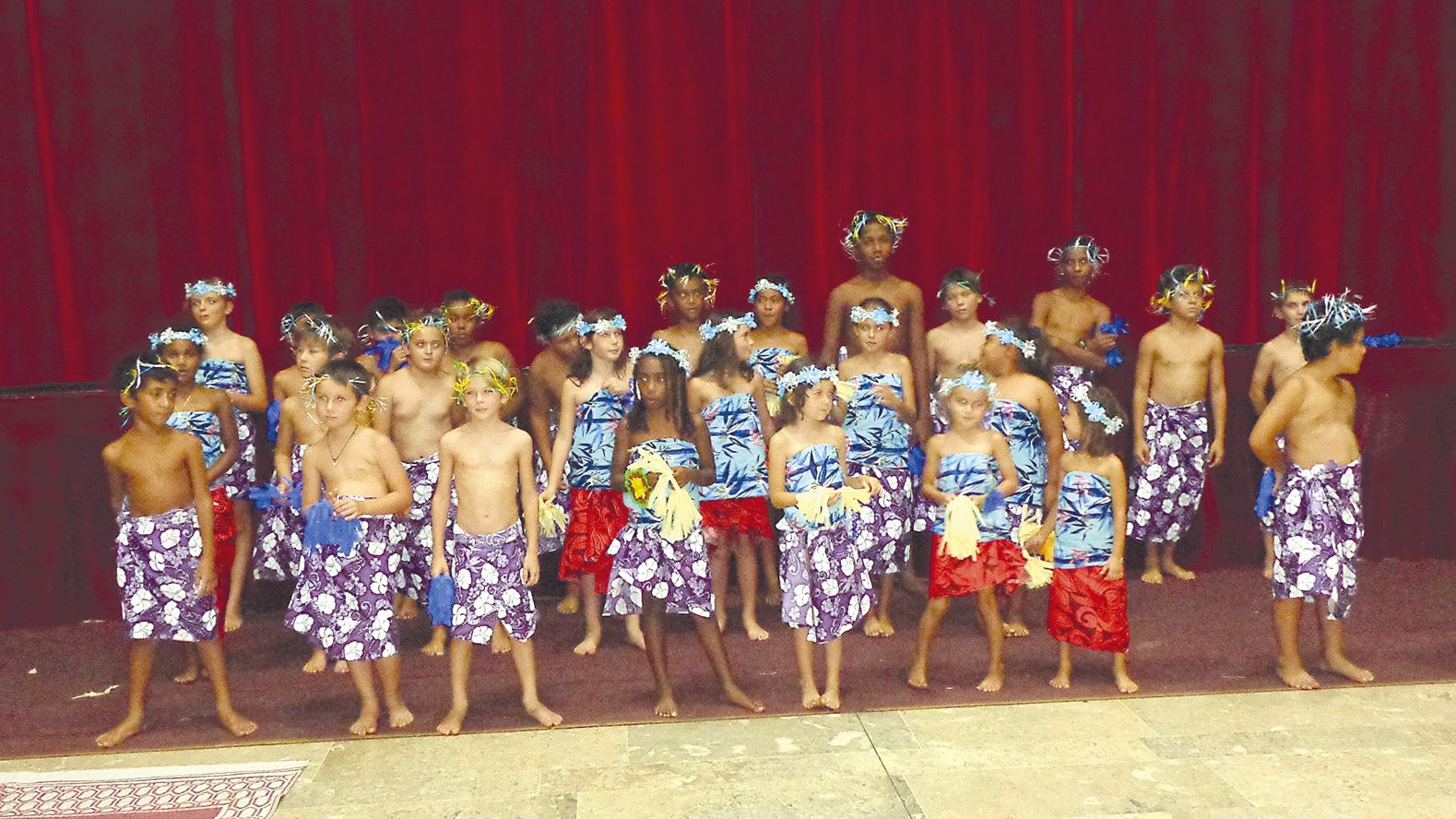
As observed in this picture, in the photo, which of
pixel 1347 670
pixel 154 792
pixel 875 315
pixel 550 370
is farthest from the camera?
pixel 550 370

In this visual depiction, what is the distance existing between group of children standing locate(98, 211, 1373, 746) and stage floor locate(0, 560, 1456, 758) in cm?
11

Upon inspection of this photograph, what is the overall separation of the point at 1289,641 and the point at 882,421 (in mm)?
1714

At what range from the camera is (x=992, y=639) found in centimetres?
518

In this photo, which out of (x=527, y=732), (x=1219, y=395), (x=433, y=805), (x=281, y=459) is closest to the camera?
(x=433, y=805)

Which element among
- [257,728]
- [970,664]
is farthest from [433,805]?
[970,664]

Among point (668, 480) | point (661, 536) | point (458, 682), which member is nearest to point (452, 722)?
point (458, 682)

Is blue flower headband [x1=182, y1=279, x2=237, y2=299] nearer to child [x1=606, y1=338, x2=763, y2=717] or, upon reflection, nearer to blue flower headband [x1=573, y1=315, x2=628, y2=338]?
blue flower headband [x1=573, y1=315, x2=628, y2=338]

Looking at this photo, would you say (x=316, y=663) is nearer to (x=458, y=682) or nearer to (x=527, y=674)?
(x=458, y=682)

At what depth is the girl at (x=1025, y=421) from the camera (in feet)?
18.1

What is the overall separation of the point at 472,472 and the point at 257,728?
1.15m

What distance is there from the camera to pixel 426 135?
23.1ft

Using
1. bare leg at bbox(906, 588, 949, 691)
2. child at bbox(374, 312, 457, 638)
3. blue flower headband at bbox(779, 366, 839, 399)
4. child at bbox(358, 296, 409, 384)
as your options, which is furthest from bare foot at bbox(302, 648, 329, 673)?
bare leg at bbox(906, 588, 949, 691)

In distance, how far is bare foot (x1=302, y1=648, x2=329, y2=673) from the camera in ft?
18.4

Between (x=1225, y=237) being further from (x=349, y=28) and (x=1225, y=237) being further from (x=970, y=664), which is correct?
(x=349, y=28)
